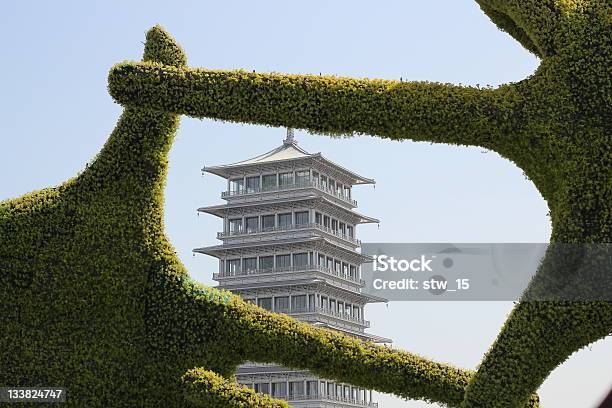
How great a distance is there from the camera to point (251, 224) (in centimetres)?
3481

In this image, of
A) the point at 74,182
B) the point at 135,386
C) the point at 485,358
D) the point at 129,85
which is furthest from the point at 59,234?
the point at 485,358

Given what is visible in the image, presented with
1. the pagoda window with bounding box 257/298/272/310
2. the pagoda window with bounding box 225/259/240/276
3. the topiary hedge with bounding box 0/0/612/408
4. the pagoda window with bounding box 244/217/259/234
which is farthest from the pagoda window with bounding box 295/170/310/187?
the topiary hedge with bounding box 0/0/612/408

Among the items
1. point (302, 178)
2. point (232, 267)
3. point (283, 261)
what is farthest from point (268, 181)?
point (232, 267)

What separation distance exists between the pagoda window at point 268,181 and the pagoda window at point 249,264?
2584 millimetres

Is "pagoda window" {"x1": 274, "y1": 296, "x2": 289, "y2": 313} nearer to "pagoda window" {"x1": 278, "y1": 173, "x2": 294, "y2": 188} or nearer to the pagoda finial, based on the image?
"pagoda window" {"x1": 278, "y1": 173, "x2": 294, "y2": 188}

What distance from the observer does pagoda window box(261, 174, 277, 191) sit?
114 feet

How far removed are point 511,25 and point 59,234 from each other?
5.21m

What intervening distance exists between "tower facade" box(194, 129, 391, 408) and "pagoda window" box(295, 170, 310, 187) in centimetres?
4

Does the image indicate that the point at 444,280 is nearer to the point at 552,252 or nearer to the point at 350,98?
the point at 552,252

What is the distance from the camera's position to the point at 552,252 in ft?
27.1

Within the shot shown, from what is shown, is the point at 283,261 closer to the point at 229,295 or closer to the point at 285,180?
the point at 285,180

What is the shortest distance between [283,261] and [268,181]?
3024 millimetres

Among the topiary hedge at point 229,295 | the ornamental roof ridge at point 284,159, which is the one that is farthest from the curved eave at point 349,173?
the topiary hedge at point 229,295

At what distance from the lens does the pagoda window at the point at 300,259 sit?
33.6 meters
